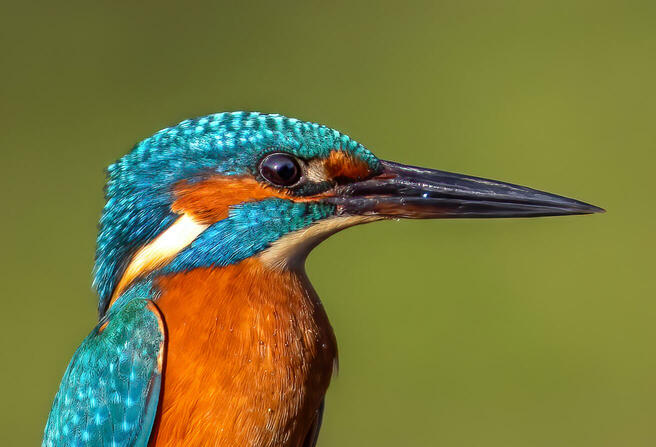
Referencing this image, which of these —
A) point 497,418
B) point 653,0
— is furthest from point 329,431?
point 653,0

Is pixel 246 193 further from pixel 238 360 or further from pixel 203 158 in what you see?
pixel 238 360

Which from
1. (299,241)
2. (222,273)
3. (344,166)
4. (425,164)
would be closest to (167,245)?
(222,273)

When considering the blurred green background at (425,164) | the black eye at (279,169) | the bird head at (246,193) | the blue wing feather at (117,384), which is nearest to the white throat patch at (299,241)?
the bird head at (246,193)

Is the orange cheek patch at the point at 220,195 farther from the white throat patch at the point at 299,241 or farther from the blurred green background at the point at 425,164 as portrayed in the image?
the blurred green background at the point at 425,164

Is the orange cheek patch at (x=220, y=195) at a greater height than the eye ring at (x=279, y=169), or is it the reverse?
the eye ring at (x=279, y=169)

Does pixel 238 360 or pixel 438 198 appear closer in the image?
pixel 238 360

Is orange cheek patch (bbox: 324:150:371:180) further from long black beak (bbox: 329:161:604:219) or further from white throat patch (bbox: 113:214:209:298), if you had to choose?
white throat patch (bbox: 113:214:209:298)

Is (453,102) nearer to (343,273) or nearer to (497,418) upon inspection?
(343,273)
